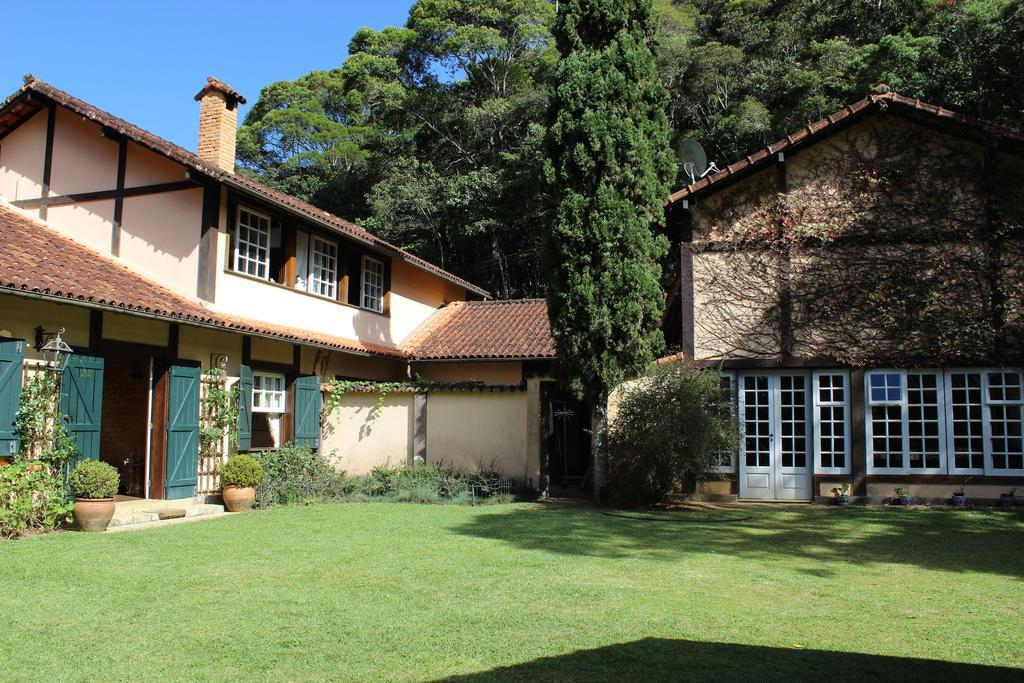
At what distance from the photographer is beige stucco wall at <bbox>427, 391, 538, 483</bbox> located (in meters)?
15.4

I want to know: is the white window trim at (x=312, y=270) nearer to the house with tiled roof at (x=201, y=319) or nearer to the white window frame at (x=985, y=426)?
the house with tiled roof at (x=201, y=319)

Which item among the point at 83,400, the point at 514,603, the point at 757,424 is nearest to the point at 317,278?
the point at 83,400

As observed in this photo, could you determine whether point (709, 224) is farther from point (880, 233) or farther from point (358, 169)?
point (358, 169)

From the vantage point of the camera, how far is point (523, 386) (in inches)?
609

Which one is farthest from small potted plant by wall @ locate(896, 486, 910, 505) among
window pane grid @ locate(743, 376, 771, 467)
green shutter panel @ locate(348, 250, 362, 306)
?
green shutter panel @ locate(348, 250, 362, 306)

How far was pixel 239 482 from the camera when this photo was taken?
1218cm

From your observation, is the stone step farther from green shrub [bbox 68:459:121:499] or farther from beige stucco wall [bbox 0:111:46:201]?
beige stucco wall [bbox 0:111:46:201]

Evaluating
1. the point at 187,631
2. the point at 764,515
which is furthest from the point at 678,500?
the point at 187,631

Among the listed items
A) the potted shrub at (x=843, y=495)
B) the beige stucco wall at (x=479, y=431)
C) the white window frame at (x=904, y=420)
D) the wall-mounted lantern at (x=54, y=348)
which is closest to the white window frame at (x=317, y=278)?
the beige stucco wall at (x=479, y=431)

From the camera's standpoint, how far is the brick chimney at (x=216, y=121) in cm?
1555

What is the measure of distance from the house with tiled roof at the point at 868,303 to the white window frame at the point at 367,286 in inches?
Result: 306

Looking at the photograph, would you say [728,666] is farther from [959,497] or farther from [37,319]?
[959,497]

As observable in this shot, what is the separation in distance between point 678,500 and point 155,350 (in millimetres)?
9182

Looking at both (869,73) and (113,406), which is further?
(869,73)
